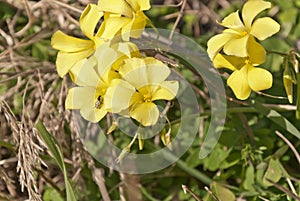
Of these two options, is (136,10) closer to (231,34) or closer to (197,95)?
(231,34)

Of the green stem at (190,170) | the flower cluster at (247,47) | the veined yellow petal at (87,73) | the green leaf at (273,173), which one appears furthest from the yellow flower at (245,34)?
the green stem at (190,170)

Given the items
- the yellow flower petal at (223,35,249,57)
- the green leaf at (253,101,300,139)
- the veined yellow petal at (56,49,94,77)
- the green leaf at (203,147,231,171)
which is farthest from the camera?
the green leaf at (203,147,231,171)

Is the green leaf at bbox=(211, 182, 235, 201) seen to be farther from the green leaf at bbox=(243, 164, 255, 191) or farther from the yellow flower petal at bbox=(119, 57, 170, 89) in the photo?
the yellow flower petal at bbox=(119, 57, 170, 89)

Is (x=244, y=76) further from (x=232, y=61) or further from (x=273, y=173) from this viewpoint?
(x=273, y=173)

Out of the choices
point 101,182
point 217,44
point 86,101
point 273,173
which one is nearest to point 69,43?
point 86,101

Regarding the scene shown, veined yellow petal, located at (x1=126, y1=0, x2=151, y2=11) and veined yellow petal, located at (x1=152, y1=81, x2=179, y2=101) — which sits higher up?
veined yellow petal, located at (x1=126, y1=0, x2=151, y2=11)

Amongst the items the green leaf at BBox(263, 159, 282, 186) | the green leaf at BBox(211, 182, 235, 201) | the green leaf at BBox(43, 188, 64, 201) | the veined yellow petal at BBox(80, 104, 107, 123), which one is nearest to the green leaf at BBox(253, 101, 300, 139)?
the green leaf at BBox(263, 159, 282, 186)

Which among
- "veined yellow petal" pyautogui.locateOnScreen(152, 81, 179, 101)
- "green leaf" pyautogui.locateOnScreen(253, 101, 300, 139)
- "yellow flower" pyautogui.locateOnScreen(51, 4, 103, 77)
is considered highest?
"yellow flower" pyautogui.locateOnScreen(51, 4, 103, 77)
